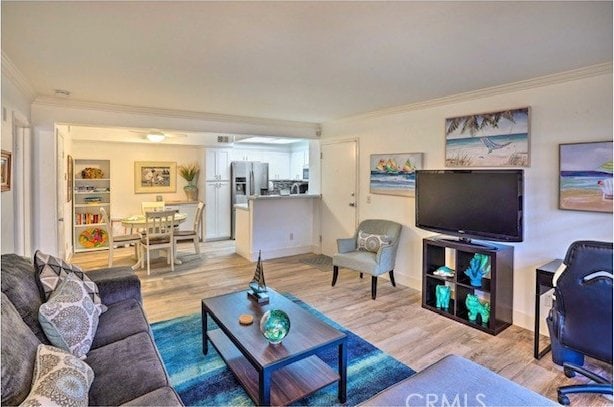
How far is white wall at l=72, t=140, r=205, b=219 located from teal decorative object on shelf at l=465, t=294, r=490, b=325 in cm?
591

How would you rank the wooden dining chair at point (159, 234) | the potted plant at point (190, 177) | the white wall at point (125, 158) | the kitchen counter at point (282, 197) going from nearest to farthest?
the wooden dining chair at point (159, 234) < the kitchen counter at point (282, 197) < the white wall at point (125, 158) < the potted plant at point (190, 177)

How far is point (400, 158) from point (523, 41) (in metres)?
2.22

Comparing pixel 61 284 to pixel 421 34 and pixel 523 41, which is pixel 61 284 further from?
pixel 523 41

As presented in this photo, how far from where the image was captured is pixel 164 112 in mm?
4504

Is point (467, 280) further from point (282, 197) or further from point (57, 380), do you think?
point (57, 380)

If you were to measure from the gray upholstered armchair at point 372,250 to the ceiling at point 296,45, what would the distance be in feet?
5.44

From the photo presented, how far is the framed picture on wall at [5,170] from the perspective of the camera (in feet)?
9.04

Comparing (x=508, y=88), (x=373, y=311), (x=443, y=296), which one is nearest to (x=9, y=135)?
(x=373, y=311)

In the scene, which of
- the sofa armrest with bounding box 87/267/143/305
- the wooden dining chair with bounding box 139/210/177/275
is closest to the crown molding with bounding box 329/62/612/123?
the wooden dining chair with bounding box 139/210/177/275

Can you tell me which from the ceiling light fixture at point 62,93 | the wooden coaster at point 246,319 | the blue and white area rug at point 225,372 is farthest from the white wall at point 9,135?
the wooden coaster at point 246,319

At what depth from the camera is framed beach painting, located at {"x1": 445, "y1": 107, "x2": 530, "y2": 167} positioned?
3186mm

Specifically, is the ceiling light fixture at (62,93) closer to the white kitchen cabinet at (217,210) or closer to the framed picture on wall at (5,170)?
the framed picture on wall at (5,170)

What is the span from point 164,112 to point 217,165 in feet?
10.5

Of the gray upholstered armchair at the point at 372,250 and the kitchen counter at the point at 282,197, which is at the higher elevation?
the kitchen counter at the point at 282,197
